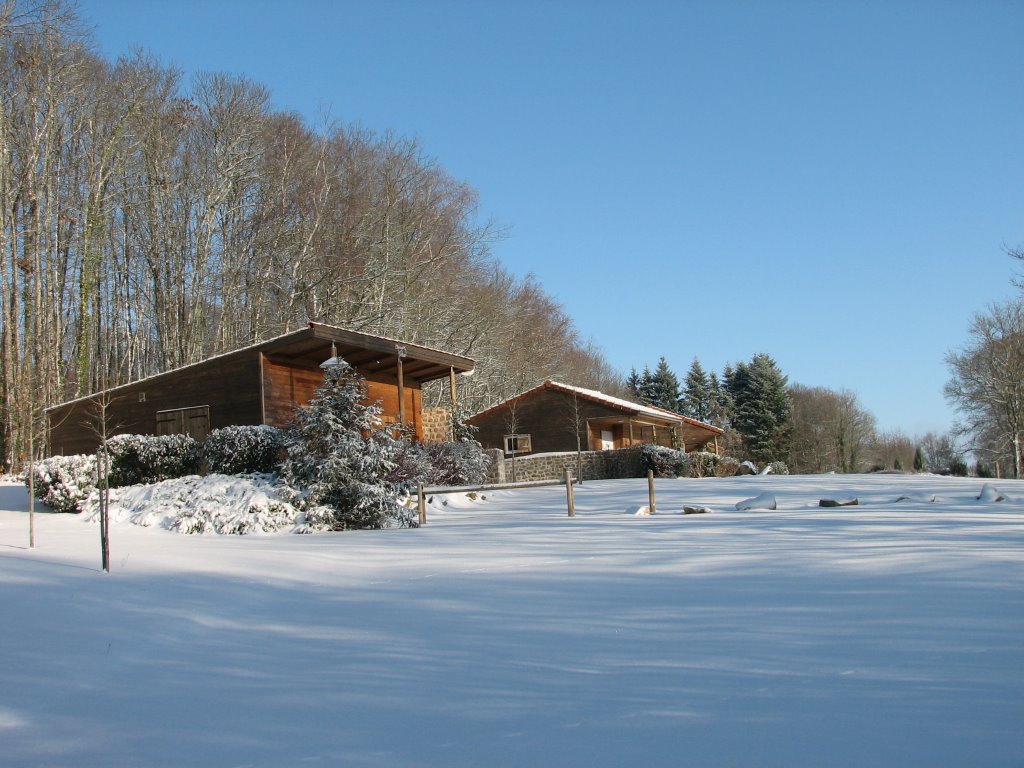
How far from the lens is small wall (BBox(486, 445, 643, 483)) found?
30.2 metres

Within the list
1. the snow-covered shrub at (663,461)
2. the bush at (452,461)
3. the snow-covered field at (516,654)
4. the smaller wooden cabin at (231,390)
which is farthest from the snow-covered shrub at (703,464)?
the snow-covered field at (516,654)

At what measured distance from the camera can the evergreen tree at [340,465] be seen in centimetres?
1248

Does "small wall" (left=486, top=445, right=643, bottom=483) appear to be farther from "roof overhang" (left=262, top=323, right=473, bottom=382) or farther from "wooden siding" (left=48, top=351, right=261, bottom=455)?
"wooden siding" (left=48, top=351, right=261, bottom=455)

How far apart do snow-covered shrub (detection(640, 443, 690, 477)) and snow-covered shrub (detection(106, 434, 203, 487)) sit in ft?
59.4

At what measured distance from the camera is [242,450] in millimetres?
14672

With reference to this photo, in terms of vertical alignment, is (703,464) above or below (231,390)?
below

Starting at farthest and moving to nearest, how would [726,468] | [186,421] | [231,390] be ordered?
[726,468] → [186,421] → [231,390]

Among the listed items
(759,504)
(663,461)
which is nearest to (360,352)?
(759,504)

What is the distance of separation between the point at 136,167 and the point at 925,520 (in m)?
28.5

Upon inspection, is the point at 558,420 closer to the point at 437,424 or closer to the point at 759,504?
the point at 437,424

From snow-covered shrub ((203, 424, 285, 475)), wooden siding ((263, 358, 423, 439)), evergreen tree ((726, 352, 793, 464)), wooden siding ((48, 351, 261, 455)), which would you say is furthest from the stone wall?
evergreen tree ((726, 352, 793, 464))

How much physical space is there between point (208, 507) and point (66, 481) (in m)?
3.57

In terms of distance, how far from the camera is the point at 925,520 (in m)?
12.0

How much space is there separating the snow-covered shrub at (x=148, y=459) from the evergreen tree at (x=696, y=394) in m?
54.4
